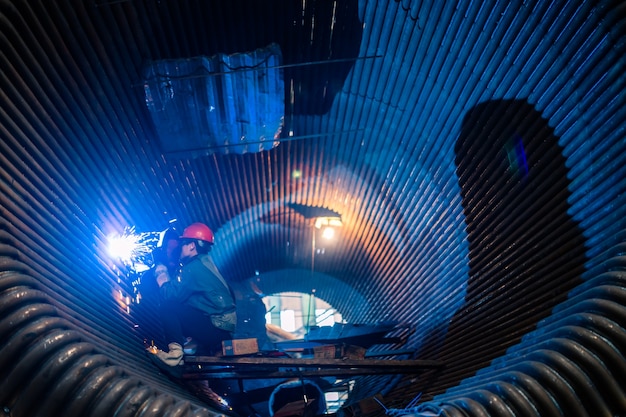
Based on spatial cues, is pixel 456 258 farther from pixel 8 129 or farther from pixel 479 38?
pixel 8 129

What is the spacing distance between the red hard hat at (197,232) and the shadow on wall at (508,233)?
120 inches

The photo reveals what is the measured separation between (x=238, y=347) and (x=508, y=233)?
2.74 m

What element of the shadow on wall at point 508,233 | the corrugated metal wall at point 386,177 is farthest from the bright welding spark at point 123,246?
the shadow on wall at point 508,233

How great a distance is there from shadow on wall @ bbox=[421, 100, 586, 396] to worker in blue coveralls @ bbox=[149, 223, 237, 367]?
92.2 inches

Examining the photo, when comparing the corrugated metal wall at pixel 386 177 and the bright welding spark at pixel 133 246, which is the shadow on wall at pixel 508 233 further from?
the bright welding spark at pixel 133 246

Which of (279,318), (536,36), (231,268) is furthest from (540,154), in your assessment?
(279,318)

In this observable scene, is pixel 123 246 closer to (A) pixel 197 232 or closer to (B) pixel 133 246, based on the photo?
(B) pixel 133 246

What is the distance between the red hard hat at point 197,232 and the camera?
5664 mm

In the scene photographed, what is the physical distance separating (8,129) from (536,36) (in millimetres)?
3775

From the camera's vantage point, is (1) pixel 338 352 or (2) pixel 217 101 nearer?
(2) pixel 217 101

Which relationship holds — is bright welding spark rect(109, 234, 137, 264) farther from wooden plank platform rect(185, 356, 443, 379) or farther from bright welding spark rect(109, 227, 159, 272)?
wooden plank platform rect(185, 356, 443, 379)

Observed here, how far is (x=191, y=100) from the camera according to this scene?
484cm

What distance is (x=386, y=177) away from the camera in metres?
5.76

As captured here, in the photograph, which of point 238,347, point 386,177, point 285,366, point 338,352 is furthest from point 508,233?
point 238,347
